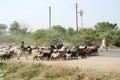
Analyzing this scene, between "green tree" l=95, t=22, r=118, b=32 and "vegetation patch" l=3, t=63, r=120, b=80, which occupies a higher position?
"green tree" l=95, t=22, r=118, b=32

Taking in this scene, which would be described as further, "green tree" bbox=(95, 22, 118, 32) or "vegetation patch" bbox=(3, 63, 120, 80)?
"green tree" bbox=(95, 22, 118, 32)

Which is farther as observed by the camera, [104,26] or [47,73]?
[104,26]

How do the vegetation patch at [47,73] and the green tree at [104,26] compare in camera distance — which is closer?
the vegetation patch at [47,73]

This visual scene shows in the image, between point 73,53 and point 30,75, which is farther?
point 73,53

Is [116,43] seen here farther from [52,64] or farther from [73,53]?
[52,64]

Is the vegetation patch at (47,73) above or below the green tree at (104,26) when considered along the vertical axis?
below

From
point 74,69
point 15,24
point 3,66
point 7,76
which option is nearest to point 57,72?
point 74,69

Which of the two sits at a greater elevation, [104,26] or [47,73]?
[104,26]

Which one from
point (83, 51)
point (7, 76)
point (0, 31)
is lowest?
point (7, 76)

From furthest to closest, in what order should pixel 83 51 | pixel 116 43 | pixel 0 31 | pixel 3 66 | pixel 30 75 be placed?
1. pixel 0 31
2. pixel 116 43
3. pixel 83 51
4. pixel 3 66
5. pixel 30 75

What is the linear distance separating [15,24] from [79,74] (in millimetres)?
79214

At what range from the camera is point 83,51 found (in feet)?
95.2

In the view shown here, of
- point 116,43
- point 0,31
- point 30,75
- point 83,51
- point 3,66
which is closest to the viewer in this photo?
point 30,75

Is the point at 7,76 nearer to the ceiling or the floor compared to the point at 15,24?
nearer to the floor
